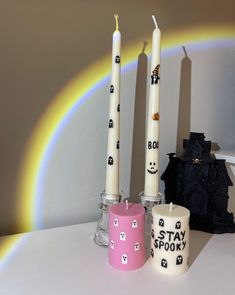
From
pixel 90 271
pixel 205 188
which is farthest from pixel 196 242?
pixel 90 271

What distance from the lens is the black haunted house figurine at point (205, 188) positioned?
64cm

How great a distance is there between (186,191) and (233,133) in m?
0.23

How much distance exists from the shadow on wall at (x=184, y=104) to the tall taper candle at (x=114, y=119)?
201 mm

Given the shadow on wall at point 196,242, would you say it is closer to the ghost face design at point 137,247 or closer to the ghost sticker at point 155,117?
the ghost face design at point 137,247

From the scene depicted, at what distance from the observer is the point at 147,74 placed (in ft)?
2.24

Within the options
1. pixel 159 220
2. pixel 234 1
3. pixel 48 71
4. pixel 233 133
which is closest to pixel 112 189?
pixel 159 220

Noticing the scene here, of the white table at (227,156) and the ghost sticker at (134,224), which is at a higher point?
the white table at (227,156)

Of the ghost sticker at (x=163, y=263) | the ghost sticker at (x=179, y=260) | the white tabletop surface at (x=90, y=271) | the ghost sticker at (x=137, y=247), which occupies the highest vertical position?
the ghost sticker at (x=137, y=247)

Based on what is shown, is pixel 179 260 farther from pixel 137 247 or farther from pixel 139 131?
pixel 139 131

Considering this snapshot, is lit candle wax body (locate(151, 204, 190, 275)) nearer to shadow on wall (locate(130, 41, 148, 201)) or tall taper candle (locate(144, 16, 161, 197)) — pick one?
tall taper candle (locate(144, 16, 161, 197))

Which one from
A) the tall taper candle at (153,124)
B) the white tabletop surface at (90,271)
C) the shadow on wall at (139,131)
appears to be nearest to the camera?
the white tabletop surface at (90,271)

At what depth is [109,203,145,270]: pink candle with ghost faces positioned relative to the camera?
50cm

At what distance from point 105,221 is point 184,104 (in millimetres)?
307

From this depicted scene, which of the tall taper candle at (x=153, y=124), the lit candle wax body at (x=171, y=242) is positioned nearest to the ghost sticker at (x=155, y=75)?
the tall taper candle at (x=153, y=124)
